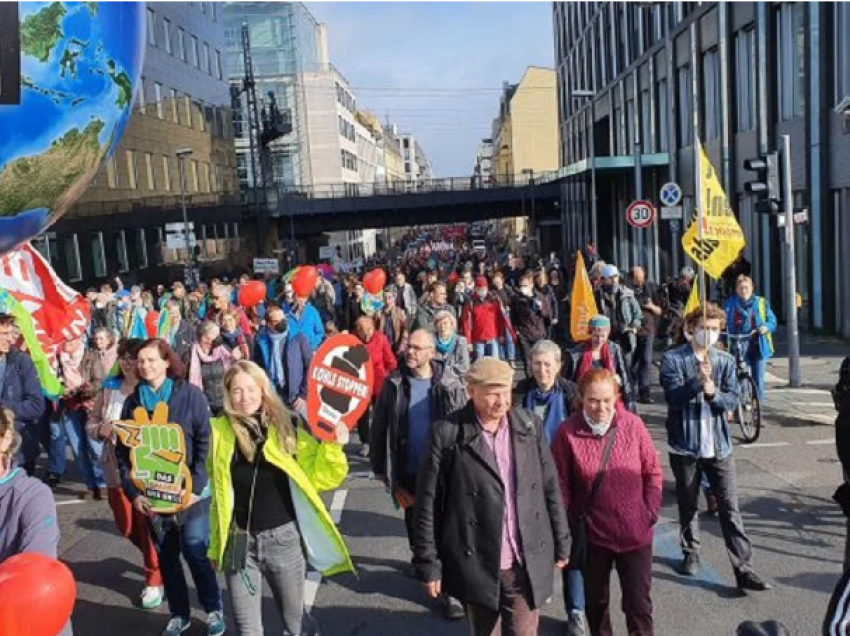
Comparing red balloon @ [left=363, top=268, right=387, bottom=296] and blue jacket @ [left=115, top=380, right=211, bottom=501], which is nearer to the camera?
blue jacket @ [left=115, top=380, right=211, bottom=501]

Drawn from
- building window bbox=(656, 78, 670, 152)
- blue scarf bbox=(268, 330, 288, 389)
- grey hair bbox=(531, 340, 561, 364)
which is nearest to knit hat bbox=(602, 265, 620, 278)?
blue scarf bbox=(268, 330, 288, 389)

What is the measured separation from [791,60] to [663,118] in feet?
36.0

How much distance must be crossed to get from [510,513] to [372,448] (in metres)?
1.88

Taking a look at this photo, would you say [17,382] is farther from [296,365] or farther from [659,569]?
[659,569]

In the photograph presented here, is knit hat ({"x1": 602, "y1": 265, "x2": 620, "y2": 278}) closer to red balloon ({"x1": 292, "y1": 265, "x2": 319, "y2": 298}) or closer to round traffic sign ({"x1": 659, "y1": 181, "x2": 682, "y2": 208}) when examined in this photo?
red balloon ({"x1": 292, "y1": 265, "x2": 319, "y2": 298})

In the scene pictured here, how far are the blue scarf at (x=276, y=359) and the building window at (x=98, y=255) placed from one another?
21981 mm

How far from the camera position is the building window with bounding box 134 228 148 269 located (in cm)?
3225

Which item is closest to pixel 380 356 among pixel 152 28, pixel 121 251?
pixel 121 251

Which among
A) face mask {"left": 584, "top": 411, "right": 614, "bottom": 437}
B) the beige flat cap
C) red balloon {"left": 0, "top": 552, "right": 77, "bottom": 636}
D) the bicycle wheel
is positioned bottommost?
the bicycle wheel

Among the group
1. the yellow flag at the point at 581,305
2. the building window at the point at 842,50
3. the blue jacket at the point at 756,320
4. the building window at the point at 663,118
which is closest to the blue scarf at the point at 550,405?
the yellow flag at the point at 581,305

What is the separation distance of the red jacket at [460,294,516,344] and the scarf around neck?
4.47m

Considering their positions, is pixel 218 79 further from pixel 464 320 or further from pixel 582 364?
pixel 582 364

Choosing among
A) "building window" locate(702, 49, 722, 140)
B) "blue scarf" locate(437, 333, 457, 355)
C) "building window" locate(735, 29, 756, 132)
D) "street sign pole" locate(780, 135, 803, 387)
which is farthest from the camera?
"building window" locate(702, 49, 722, 140)

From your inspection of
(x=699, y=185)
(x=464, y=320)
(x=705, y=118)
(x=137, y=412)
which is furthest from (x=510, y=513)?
(x=705, y=118)
